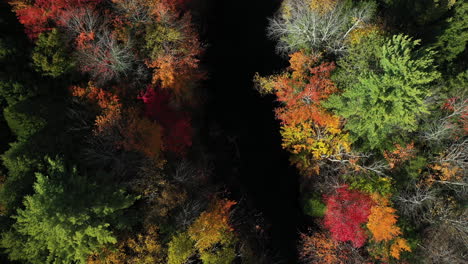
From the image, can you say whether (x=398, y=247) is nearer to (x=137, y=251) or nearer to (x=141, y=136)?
(x=137, y=251)

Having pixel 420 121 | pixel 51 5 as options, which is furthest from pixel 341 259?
pixel 51 5

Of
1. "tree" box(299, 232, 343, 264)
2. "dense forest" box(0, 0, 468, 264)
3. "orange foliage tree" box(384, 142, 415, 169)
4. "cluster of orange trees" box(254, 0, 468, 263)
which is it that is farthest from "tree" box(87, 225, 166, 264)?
"orange foliage tree" box(384, 142, 415, 169)

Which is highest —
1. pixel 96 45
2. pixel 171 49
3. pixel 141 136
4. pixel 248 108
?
pixel 171 49

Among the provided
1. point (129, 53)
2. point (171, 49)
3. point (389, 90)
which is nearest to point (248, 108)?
point (171, 49)

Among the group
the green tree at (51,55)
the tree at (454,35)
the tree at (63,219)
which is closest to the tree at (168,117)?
the tree at (63,219)

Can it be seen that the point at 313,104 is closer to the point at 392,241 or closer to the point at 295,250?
the point at 392,241
